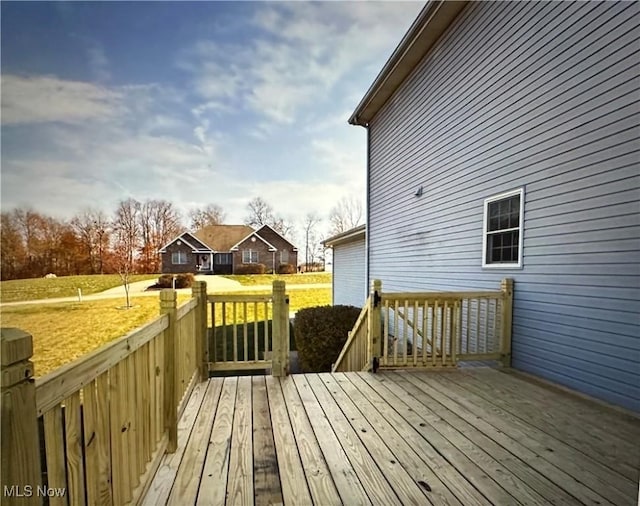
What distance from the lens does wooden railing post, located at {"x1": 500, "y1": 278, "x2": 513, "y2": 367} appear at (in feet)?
13.0

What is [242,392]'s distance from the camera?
10.4 ft

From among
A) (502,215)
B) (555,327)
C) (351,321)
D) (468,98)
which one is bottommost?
(351,321)

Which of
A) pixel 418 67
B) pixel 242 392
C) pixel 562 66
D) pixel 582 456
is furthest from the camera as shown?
pixel 418 67

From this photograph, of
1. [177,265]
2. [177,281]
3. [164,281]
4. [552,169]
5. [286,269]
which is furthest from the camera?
[286,269]

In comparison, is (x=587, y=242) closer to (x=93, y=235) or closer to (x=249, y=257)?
(x=93, y=235)

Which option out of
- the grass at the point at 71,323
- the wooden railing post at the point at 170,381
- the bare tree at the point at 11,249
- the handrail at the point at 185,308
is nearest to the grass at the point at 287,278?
the grass at the point at 71,323

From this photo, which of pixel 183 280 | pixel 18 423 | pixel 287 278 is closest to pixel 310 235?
pixel 287 278

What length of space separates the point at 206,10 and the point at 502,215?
15.4 ft

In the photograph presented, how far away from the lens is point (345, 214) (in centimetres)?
1884

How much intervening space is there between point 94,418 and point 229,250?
465 inches

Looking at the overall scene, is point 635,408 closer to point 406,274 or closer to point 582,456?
point 582,456

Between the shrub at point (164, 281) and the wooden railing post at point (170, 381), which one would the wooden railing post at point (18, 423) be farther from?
the shrub at point (164, 281)

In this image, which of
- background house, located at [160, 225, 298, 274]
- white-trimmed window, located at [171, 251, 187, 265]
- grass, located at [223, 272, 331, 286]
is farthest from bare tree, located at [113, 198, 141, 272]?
grass, located at [223, 272, 331, 286]

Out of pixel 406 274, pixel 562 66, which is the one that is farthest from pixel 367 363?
pixel 562 66
